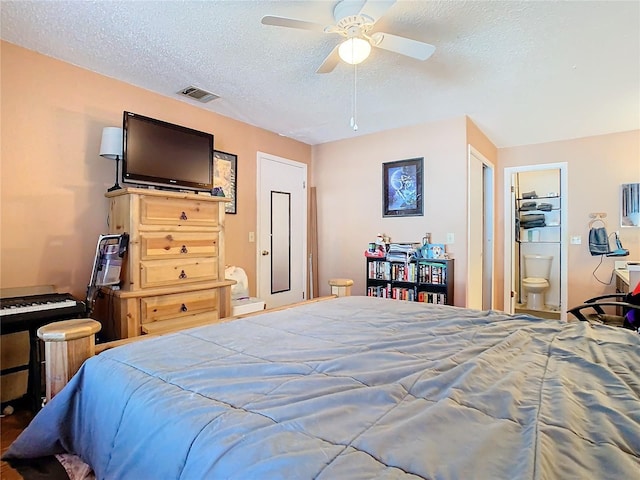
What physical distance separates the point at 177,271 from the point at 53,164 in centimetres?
119

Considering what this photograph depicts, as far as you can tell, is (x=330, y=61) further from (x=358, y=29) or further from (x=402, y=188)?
(x=402, y=188)

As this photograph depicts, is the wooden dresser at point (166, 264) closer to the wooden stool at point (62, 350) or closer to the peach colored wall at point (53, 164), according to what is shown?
the peach colored wall at point (53, 164)

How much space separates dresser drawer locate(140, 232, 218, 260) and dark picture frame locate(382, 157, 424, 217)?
217cm

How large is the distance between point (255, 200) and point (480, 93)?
8.39ft

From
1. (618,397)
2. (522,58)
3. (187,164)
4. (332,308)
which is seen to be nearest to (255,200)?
(187,164)

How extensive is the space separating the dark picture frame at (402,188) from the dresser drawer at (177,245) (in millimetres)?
2173

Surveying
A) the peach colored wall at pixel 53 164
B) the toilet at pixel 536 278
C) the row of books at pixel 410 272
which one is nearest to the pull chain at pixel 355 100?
the row of books at pixel 410 272

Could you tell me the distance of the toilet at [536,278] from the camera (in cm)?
533

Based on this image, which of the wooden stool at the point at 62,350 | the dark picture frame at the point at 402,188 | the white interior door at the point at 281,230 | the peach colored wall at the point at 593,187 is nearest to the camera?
the wooden stool at the point at 62,350

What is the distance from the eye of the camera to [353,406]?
874 millimetres

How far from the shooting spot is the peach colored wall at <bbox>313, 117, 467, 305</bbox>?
3684 mm

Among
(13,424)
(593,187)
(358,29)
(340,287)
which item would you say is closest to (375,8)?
(358,29)

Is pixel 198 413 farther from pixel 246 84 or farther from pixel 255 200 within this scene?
pixel 255 200

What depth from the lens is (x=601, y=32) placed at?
→ 214 centimetres
